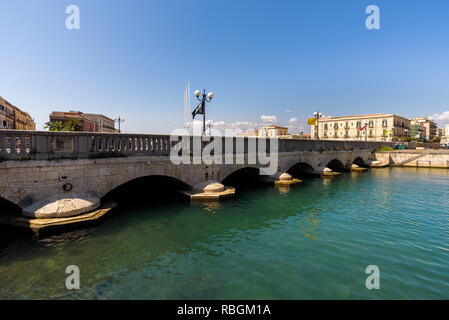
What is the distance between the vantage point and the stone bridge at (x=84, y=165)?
8211 millimetres

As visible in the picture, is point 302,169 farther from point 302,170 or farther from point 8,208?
point 8,208

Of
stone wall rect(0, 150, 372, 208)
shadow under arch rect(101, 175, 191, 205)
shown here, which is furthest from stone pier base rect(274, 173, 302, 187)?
shadow under arch rect(101, 175, 191, 205)

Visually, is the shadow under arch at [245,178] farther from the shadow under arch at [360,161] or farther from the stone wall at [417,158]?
the stone wall at [417,158]

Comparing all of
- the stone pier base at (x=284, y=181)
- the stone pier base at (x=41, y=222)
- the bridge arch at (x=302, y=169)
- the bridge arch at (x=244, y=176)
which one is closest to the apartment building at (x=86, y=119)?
the bridge arch at (x=244, y=176)

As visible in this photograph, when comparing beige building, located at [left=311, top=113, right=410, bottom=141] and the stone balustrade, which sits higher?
beige building, located at [left=311, top=113, right=410, bottom=141]

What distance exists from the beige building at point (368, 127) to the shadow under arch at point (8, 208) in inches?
2731

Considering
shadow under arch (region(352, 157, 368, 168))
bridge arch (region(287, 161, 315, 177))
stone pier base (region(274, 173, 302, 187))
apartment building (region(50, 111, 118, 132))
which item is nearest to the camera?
stone pier base (region(274, 173, 302, 187))

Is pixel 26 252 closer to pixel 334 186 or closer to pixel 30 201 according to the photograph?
pixel 30 201

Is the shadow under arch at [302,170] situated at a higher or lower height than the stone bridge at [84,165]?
lower

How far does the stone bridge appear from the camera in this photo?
8.21 m

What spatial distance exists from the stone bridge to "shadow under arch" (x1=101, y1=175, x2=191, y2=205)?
33.9 inches

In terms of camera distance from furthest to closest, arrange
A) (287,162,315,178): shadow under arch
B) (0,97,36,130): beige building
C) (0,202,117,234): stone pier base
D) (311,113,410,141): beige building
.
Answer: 1. (311,113,410,141): beige building
2. (0,97,36,130): beige building
3. (287,162,315,178): shadow under arch
4. (0,202,117,234): stone pier base

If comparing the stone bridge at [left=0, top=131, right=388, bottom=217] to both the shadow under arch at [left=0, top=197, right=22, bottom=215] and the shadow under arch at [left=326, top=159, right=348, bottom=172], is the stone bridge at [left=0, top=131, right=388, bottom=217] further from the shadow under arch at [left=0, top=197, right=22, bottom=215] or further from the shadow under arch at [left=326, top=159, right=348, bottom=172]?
the shadow under arch at [left=326, top=159, right=348, bottom=172]
